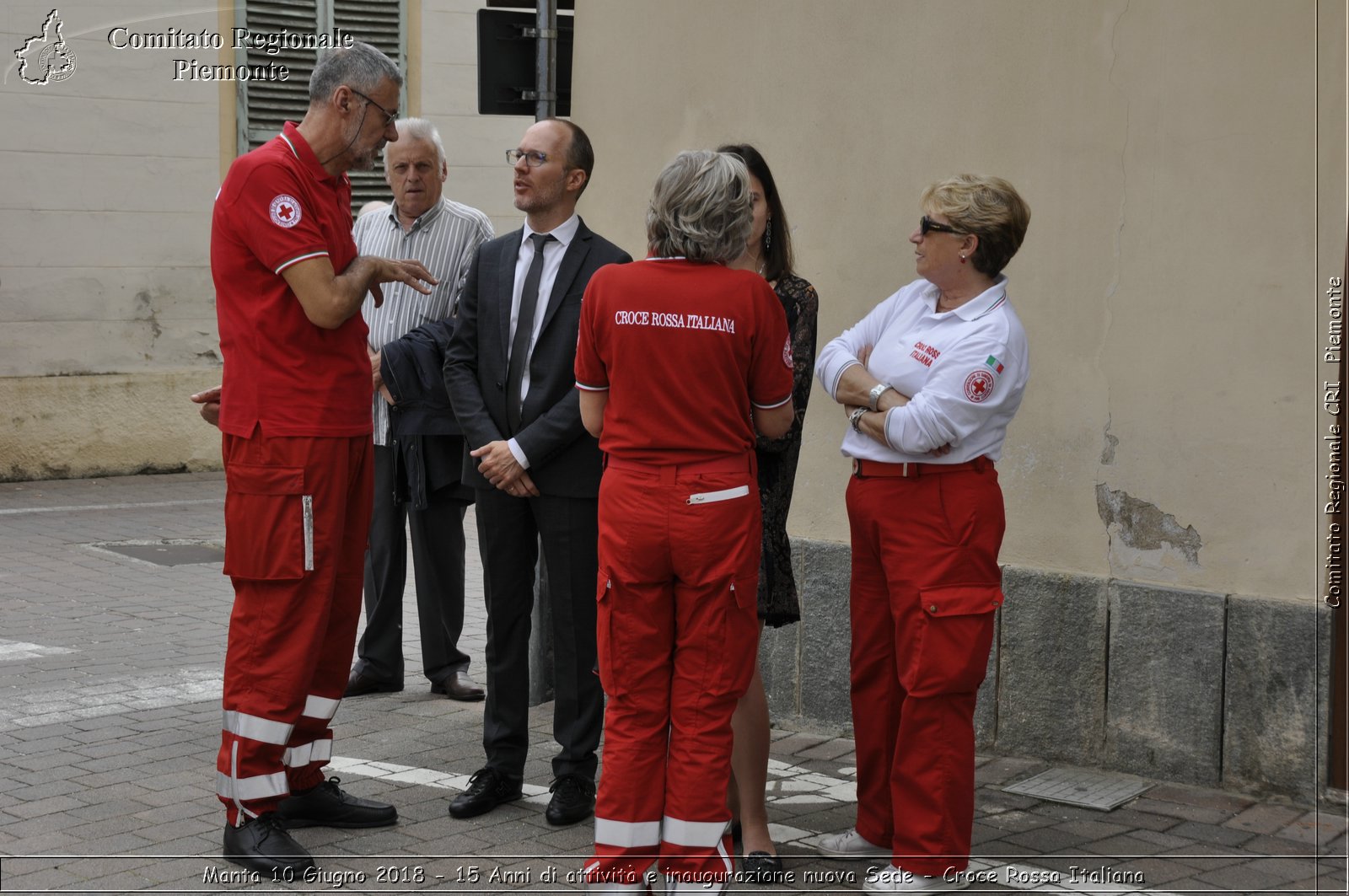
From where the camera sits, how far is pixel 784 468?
4.50 m

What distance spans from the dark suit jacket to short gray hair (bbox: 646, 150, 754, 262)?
833mm

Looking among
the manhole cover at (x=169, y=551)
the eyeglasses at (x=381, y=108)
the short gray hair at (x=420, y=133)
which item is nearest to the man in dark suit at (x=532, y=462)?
the eyeglasses at (x=381, y=108)

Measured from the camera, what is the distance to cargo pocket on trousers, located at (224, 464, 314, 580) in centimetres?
432

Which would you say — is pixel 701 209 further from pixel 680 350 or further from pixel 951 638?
pixel 951 638

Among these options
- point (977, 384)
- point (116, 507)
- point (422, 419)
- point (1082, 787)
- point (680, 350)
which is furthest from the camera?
point (116, 507)

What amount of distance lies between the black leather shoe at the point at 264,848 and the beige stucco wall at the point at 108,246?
863cm

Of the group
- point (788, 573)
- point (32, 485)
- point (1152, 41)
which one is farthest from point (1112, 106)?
point (32, 485)

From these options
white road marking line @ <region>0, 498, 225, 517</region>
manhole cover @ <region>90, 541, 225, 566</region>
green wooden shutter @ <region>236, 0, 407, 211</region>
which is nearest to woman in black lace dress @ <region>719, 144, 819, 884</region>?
manhole cover @ <region>90, 541, 225, 566</region>

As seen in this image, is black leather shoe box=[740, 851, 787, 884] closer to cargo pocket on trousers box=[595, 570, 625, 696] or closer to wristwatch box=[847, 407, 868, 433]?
cargo pocket on trousers box=[595, 570, 625, 696]

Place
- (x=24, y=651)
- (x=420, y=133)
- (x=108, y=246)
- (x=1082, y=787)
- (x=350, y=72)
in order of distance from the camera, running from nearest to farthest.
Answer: (x=350, y=72) < (x=1082, y=787) < (x=420, y=133) < (x=24, y=651) < (x=108, y=246)

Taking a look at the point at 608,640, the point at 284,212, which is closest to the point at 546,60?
the point at 284,212

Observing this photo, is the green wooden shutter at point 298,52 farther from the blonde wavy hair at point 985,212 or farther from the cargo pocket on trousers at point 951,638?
the cargo pocket on trousers at point 951,638

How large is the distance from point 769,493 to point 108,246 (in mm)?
9546

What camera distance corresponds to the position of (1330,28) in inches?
181
